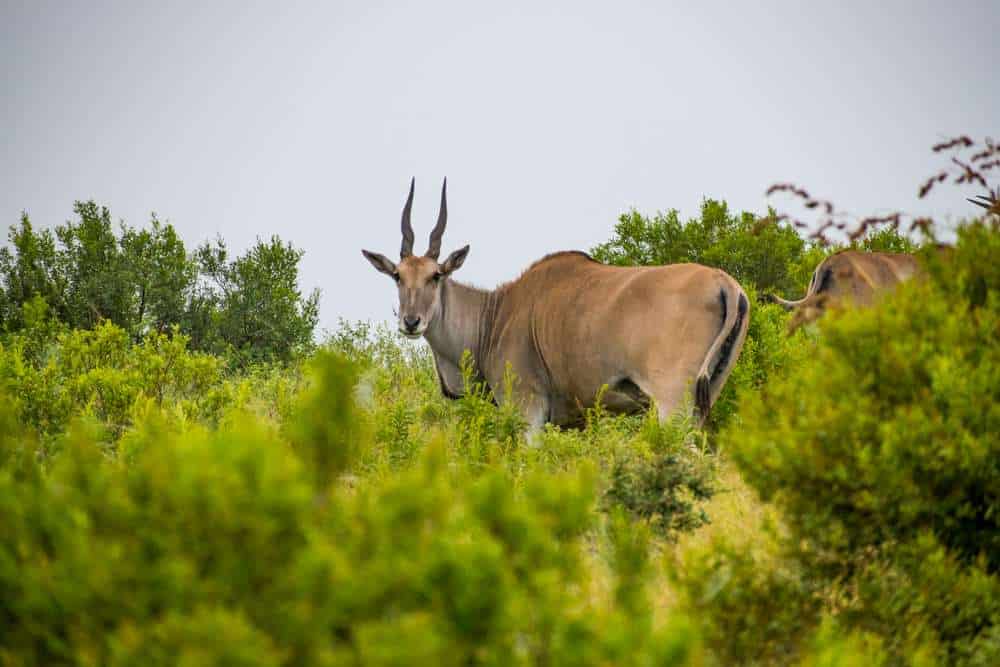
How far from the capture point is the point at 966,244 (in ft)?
13.5

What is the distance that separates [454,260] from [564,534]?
7226 mm

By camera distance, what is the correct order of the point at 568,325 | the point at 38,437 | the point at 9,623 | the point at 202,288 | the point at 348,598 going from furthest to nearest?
the point at 202,288, the point at 568,325, the point at 38,437, the point at 9,623, the point at 348,598

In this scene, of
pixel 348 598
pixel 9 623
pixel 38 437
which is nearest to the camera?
pixel 348 598

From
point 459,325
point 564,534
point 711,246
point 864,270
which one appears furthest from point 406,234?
point 564,534

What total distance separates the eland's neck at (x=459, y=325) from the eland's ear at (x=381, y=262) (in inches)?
24.2

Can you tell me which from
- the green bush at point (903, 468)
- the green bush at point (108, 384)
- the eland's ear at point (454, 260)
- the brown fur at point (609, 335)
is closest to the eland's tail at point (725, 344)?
the brown fur at point (609, 335)

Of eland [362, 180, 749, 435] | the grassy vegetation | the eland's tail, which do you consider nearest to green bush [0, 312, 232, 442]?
the grassy vegetation

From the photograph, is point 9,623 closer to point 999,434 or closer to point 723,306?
point 999,434

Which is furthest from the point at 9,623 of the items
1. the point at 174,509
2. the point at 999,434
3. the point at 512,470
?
the point at 512,470

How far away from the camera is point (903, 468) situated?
3684mm

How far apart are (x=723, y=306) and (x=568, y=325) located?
1.54m

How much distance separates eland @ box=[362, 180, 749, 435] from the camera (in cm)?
802

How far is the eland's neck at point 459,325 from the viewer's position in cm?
1019

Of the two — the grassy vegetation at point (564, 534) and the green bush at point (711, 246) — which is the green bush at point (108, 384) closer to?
the grassy vegetation at point (564, 534)
